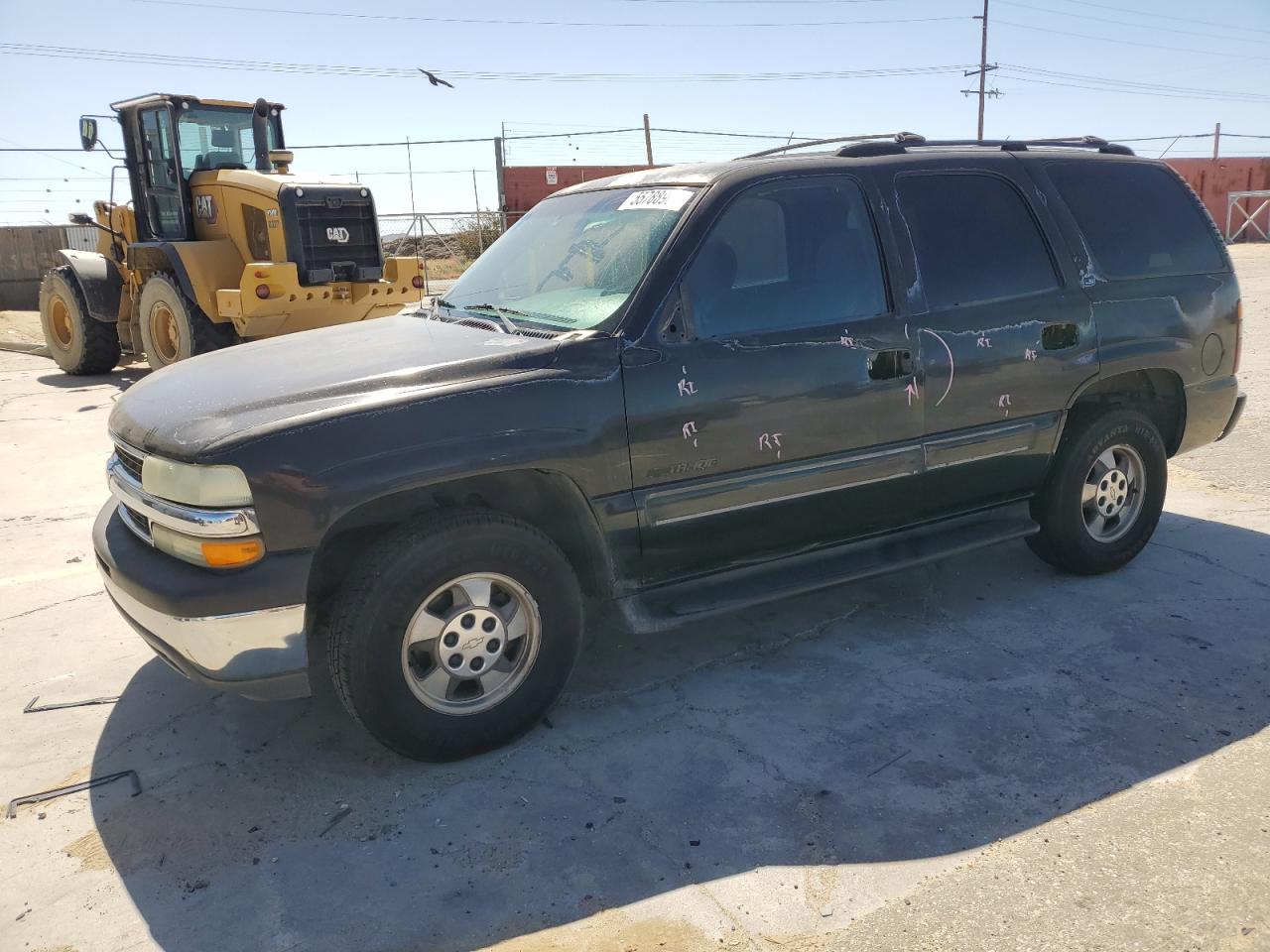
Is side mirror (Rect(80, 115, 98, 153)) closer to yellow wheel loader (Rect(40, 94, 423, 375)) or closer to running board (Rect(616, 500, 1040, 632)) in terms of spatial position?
yellow wheel loader (Rect(40, 94, 423, 375))

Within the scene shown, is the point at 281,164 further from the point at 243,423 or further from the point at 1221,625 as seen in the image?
the point at 1221,625

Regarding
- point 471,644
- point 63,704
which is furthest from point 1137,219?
point 63,704

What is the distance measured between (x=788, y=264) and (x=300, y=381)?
6.16 ft

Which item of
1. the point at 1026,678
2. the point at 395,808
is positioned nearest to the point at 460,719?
the point at 395,808

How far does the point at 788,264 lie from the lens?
386cm

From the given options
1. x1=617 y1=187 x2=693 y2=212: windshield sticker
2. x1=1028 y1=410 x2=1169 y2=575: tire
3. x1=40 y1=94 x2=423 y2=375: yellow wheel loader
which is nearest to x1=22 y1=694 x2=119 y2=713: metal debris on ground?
x1=617 y1=187 x2=693 y2=212: windshield sticker

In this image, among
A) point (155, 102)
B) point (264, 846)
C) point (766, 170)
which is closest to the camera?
point (264, 846)

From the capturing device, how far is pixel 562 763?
3.37 metres

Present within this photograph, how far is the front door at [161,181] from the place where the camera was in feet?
35.5

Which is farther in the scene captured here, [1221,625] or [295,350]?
[1221,625]

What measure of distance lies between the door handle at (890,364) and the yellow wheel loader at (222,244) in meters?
7.84

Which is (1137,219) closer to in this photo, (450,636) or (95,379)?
(450,636)

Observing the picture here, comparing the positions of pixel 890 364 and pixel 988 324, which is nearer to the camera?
pixel 890 364

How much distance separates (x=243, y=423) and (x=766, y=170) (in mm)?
2160
